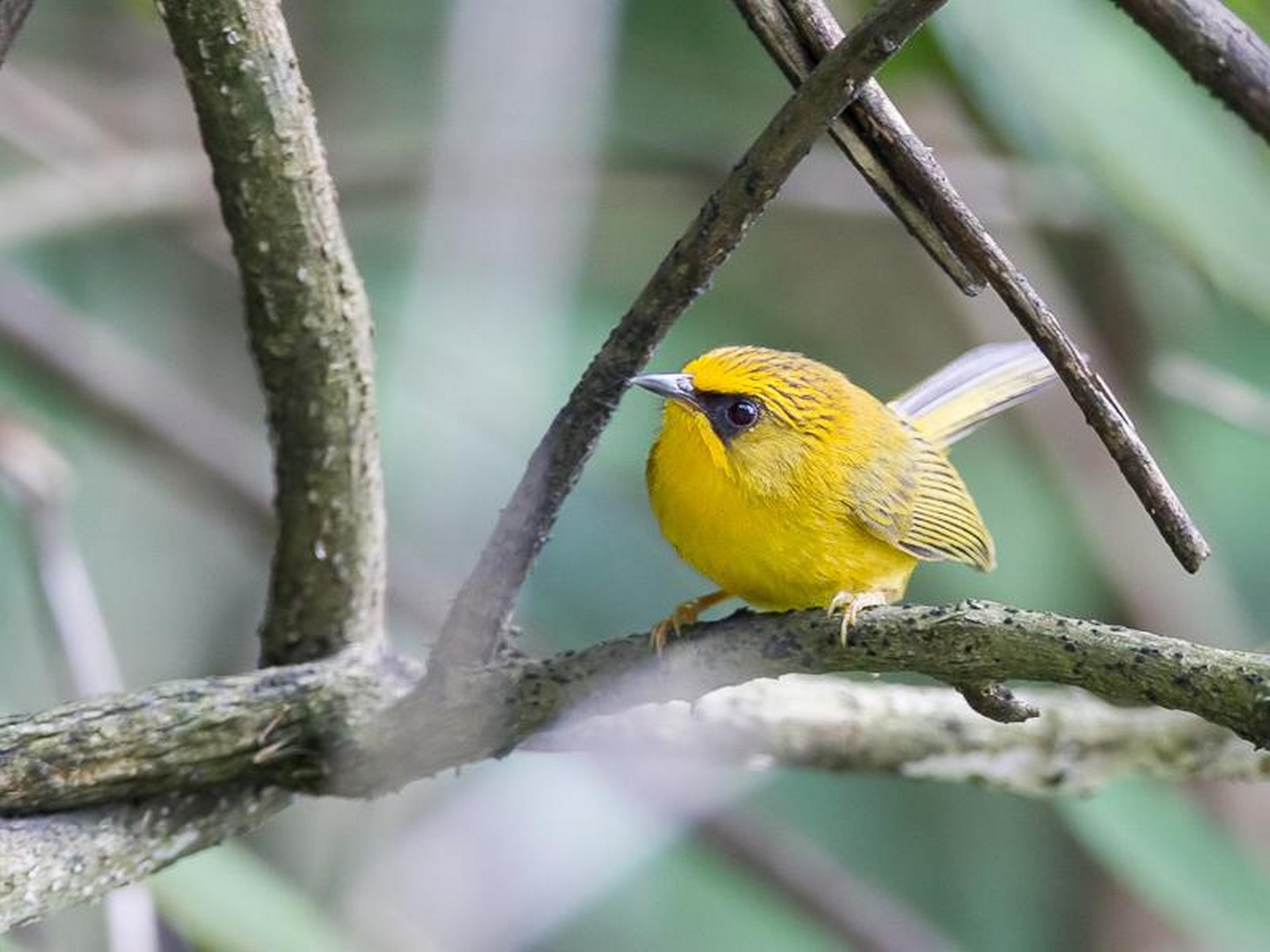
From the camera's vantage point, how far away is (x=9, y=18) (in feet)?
4.97

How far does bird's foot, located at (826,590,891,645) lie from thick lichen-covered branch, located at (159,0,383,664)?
54cm

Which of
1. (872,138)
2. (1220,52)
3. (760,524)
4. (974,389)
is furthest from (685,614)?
(1220,52)

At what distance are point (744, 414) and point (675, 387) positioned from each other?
0.13 m

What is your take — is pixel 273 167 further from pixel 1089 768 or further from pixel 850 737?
pixel 1089 768

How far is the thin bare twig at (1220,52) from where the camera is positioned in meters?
1.07

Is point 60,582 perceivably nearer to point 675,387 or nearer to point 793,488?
point 675,387

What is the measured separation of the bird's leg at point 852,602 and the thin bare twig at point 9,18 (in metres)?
0.91

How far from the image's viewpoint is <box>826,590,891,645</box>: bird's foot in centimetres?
147

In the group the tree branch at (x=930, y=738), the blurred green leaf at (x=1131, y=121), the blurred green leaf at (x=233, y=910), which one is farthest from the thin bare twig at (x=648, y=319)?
the blurred green leaf at (x=1131, y=121)

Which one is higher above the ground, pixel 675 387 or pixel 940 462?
pixel 675 387

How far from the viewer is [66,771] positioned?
1.56 metres

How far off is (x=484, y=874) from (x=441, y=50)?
2104 millimetres

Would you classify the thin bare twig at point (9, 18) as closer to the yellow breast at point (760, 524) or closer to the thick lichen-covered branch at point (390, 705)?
the thick lichen-covered branch at point (390, 705)

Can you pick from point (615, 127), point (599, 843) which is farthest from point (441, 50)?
point (599, 843)
